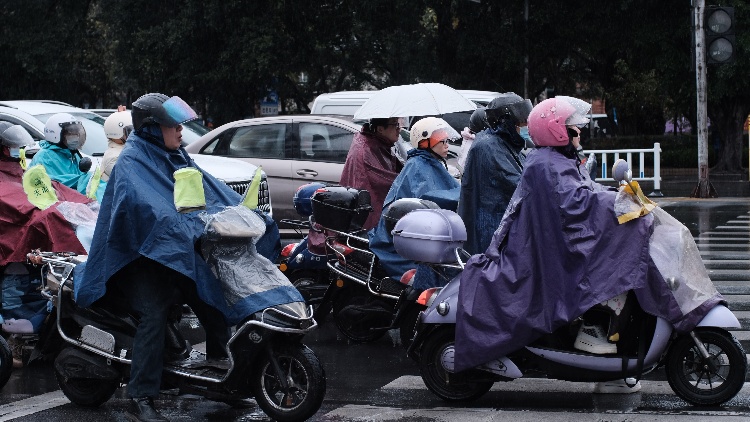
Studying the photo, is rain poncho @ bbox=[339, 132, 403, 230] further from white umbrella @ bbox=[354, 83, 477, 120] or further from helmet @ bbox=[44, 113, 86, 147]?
helmet @ bbox=[44, 113, 86, 147]

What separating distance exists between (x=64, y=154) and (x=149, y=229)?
3.58 metres

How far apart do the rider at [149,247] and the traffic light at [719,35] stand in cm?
1499

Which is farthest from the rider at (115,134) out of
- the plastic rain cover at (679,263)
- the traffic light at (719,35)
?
the traffic light at (719,35)

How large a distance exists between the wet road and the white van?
903 centimetres

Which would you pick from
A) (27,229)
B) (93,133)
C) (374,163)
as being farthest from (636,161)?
(27,229)

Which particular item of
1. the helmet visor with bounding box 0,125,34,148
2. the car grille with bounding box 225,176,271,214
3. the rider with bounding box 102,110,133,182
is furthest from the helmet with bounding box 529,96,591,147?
the car grille with bounding box 225,176,271,214

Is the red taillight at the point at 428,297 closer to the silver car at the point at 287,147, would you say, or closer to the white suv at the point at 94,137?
the white suv at the point at 94,137

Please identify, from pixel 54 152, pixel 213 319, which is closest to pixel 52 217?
pixel 54 152

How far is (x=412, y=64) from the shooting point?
1356 inches

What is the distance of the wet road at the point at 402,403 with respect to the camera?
Result: 6781 millimetres

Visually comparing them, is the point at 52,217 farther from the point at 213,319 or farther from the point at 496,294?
the point at 496,294

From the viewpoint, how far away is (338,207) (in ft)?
30.3

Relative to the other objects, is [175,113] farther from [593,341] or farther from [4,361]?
[593,341]

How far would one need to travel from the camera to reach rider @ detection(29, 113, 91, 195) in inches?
385
